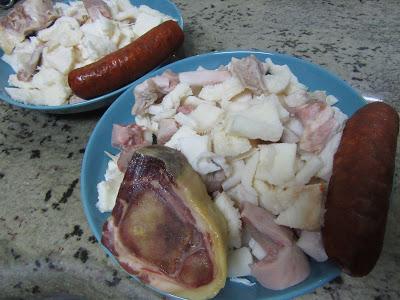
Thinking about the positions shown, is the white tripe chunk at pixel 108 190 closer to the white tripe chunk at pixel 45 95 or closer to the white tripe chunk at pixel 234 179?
the white tripe chunk at pixel 234 179

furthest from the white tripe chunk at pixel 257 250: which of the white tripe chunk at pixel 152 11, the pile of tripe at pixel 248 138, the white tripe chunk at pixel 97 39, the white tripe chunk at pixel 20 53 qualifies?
the white tripe chunk at pixel 20 53

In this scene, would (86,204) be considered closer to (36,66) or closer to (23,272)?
(23,272)

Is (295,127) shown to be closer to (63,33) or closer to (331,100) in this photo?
(331,100)

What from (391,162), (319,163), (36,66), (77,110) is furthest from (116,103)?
(391,162)

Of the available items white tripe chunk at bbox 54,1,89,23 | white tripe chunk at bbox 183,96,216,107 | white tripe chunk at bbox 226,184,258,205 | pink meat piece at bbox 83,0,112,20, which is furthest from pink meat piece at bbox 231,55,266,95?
white tripe chunk at bbox 54,1,89,23

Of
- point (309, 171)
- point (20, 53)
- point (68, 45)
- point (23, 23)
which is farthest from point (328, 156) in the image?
point (23, 23)

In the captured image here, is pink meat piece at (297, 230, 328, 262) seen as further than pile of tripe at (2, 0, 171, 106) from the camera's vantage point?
No

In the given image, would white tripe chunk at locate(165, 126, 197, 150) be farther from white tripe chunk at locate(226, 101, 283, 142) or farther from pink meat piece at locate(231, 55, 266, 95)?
pink meat piece at locate(231, 55, 266, 95)

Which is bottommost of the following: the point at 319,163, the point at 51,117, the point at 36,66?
the point at 51,117
